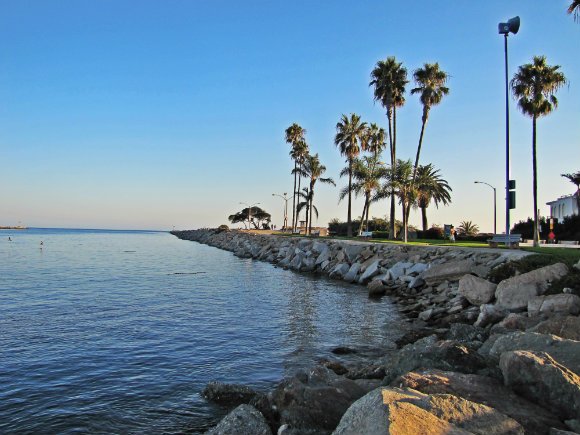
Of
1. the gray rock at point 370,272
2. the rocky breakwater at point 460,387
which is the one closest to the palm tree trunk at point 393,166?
the gray rock at point 370,272

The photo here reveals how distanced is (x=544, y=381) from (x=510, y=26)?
891 inches

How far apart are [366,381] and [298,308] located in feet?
32.8

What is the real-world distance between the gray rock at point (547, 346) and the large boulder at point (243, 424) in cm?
354

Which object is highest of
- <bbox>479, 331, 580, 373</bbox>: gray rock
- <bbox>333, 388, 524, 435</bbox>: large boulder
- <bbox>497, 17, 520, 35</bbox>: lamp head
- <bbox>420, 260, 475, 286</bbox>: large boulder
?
<bbox>497, 17, 520, 35</bbox>: lamp head

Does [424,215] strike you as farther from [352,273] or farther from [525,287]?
[525,287]

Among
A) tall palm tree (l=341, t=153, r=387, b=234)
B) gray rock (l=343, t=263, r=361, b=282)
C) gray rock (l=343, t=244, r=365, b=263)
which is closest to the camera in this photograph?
gray rock (l=343, t=263, r=361, b=282)

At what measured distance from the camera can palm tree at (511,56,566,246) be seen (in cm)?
3128

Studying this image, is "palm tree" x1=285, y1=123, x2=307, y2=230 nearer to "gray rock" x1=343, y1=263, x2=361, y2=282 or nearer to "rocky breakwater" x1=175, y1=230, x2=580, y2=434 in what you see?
"gray rock" x1=343, y1=263, x2=361, y2=282

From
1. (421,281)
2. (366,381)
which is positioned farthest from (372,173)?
(366,381)

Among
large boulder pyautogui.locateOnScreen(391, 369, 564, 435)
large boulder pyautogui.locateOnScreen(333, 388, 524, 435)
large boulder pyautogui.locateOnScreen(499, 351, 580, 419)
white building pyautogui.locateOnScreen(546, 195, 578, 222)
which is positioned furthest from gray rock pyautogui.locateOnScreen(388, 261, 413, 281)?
white building pyautogui.locateOnScreen(546, 195, 578, 222)

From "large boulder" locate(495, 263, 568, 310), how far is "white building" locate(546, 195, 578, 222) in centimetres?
4663

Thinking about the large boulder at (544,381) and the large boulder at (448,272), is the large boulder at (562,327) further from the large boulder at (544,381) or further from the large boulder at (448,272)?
the large boulder at (448,272)

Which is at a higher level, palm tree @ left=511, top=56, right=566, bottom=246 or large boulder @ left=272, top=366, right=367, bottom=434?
palm tree @ left=511, top=56, right=566, bottom=246

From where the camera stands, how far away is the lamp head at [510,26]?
22.8 metres
